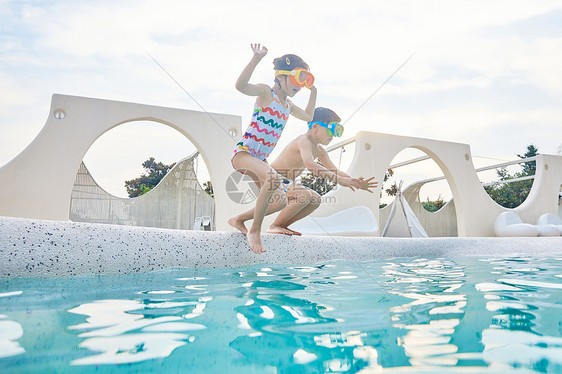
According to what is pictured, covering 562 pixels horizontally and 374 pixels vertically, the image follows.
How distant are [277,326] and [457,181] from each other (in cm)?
1268

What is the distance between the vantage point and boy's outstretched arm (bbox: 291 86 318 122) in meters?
3.70

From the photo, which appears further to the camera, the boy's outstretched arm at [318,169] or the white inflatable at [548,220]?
the white inflatable at [548,220]

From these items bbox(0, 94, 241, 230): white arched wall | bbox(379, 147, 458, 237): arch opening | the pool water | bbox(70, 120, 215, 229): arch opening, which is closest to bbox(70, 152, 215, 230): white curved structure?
bbox(70, 120, 215, 229): arch opening

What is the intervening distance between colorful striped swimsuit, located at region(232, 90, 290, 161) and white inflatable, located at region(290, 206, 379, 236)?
5.89 metres

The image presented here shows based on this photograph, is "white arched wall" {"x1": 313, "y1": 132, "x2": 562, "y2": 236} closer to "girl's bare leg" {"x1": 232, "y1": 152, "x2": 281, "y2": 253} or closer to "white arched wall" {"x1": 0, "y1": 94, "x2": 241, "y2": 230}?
"white arched wall" {"x1": 0, "y1": 94, "x2": 241, "y2": 230}

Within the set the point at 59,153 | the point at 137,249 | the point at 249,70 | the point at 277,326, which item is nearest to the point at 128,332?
the point at 277,326

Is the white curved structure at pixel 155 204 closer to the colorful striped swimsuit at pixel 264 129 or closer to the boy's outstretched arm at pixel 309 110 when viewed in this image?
the colorful striped swimsuit at pixel 264 129

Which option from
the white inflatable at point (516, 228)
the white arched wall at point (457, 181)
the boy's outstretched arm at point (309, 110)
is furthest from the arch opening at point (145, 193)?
the white inflatable at point (516, 228)

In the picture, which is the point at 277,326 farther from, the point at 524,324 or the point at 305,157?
the point at 305,157

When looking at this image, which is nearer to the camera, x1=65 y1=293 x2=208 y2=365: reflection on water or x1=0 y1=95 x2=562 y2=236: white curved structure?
x1=65 y1=293 x2=208 y2=365: reflection on water

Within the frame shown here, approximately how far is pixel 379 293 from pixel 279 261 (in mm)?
1677

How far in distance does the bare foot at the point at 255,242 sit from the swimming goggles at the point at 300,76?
1467mm

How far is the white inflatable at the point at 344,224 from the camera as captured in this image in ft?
30.9

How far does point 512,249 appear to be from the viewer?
17.6 feet
